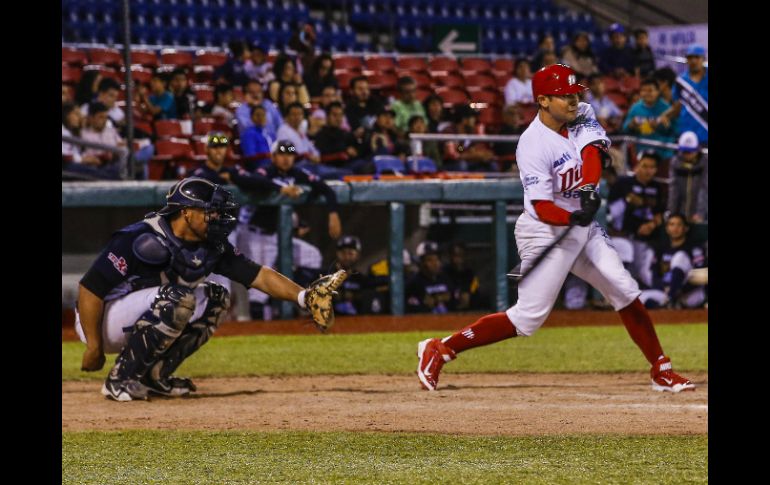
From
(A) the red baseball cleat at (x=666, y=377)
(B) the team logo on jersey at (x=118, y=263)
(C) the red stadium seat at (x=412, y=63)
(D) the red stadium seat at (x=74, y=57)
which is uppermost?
(C) the red stadium seat at (x=412, y=63)

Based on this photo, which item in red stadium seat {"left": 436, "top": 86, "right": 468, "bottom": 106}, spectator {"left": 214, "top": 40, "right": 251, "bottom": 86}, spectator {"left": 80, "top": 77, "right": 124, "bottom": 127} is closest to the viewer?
spectator {"left": 80, "top": 77, "right": 124, "bottom": 127}

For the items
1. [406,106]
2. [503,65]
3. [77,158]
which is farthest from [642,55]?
[77,158]

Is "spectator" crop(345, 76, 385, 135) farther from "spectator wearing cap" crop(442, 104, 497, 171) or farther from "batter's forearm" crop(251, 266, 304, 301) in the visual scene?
"batter's forearm" crop(251, 266, 304, 301)

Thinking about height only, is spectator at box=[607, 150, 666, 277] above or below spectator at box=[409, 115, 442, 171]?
below

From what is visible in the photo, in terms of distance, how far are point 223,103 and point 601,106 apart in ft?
15.1

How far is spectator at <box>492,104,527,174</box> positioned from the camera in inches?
548

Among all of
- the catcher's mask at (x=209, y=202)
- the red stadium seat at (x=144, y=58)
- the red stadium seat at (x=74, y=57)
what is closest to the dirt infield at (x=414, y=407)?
the catcher's mask at (x=209, y=202)

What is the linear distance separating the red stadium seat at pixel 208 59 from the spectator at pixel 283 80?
259 cm

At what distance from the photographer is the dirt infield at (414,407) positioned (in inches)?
235

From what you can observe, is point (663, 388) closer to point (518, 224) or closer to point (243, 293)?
point (518, 224)

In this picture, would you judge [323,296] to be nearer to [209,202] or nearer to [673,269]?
[209,202]

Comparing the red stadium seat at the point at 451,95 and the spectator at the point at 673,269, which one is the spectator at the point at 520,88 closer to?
the red stadium seat at the point at 451,95

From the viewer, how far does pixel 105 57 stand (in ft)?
50.2

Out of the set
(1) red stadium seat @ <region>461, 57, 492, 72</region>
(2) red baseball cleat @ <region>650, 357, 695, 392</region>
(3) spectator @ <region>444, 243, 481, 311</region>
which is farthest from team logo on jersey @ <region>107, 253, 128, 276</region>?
(1) red stadium seat @ <region>461, 57, 492, 72</region>
